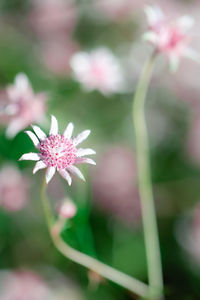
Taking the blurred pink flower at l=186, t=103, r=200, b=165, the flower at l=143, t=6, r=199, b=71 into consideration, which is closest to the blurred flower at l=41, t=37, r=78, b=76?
the blurred pink flower at l=186, t=103, r=200, b=165

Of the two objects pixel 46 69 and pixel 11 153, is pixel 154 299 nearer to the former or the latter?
pixel 11 153

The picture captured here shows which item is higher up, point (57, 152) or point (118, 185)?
point (57, 152)

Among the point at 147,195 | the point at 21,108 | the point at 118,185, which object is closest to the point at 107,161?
the point at 118,185

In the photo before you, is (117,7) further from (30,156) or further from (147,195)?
(30,156)

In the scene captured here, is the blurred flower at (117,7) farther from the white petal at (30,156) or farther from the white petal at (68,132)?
the white petal at (30,156)

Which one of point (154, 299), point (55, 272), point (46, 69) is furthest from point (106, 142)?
point (154, 299)
